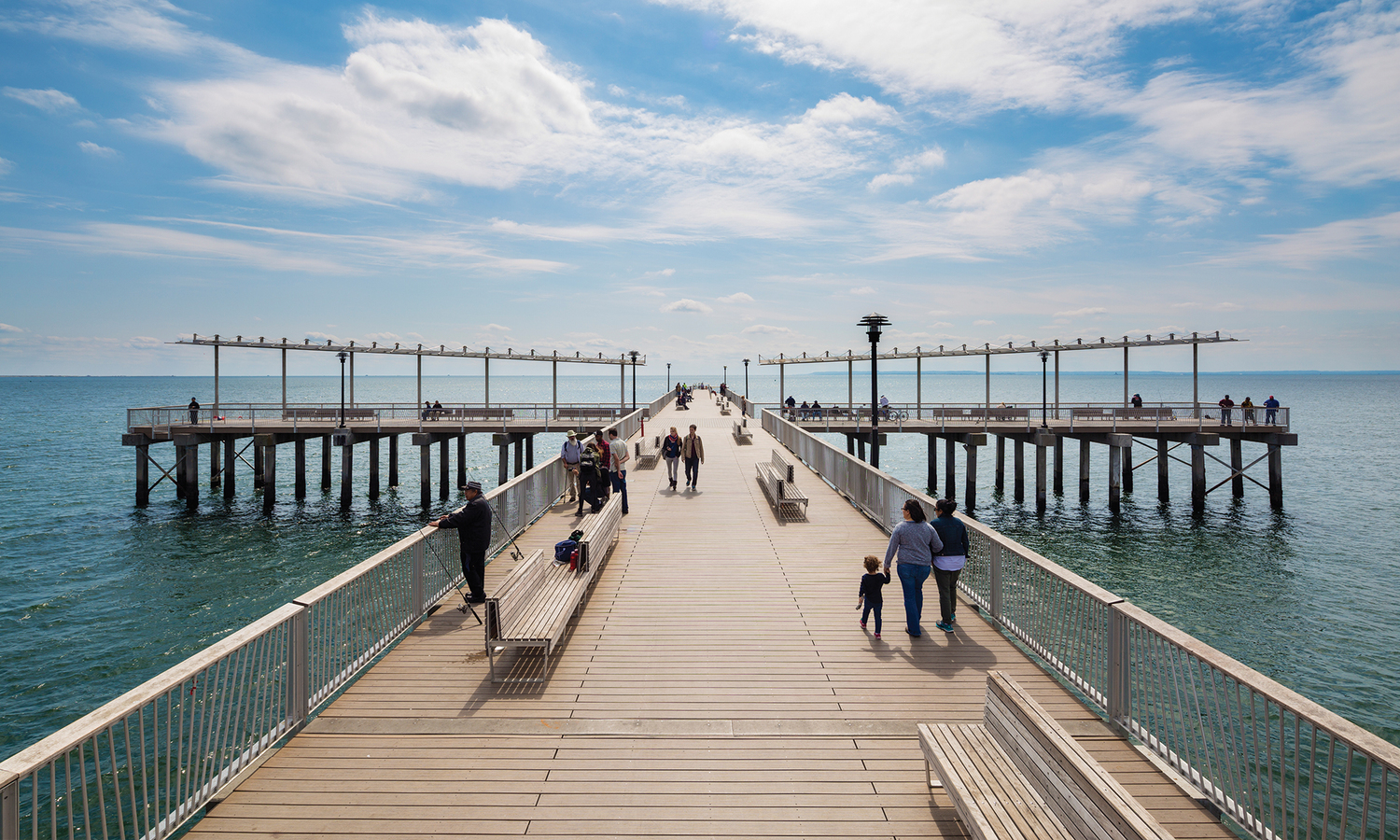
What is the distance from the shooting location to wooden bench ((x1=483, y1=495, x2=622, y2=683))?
20.9ft

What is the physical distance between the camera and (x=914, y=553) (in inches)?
283

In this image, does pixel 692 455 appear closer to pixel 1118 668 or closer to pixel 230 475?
pixel 1118 668

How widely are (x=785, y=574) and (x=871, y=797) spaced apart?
5012 mm

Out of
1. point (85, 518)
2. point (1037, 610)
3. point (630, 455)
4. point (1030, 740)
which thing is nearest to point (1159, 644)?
point (1030, 740)

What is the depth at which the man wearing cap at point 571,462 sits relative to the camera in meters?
13.8

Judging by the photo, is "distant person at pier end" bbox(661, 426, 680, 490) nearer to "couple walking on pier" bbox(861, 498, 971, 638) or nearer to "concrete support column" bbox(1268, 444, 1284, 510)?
"couple walking on pier" bbox(861, 498, 971, 638)

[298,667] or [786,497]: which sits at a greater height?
[786,497]

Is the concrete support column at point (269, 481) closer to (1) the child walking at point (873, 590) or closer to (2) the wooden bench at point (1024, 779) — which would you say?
(1) the child walking at point (873, 590)

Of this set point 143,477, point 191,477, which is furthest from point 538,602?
point 143,477

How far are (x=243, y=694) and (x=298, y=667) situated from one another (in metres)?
0.37

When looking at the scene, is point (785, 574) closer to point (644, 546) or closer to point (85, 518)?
point (644, 546)

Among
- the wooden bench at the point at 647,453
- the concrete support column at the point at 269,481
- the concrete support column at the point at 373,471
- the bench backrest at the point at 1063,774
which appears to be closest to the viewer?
the bench backrest at the point at 1063,774

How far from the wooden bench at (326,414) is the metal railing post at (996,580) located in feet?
103

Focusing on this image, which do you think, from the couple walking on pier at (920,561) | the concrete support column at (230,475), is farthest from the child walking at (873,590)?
the concrete support column at (230,475)
